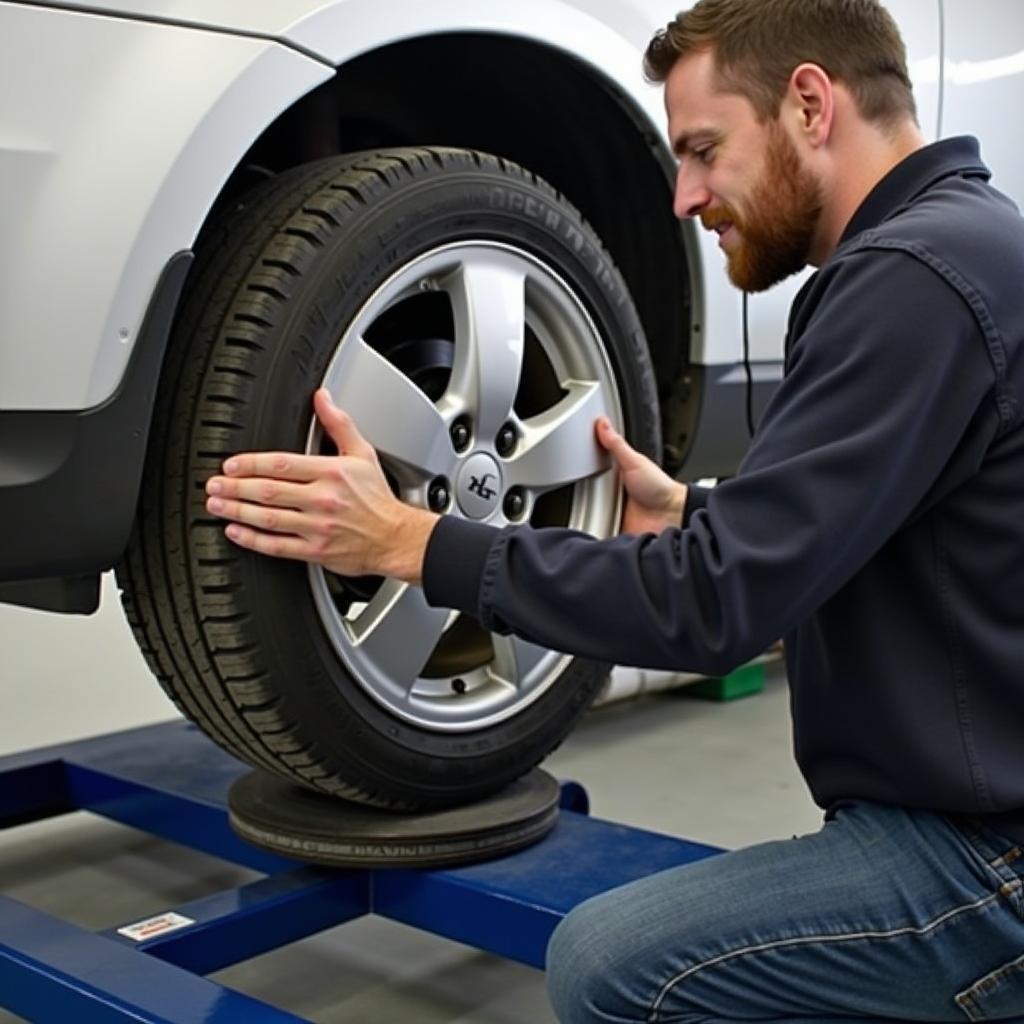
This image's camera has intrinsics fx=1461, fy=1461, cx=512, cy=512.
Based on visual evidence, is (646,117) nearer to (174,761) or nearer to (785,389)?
(785,389)

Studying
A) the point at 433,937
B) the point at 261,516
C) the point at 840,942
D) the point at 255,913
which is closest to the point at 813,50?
the point at 261,516

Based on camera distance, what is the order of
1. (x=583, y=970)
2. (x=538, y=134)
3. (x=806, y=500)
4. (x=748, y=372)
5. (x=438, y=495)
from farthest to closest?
(x=748, y=372) < (x=538, y=134) < (x=438, y=495) < (x=583, y=970) < (x=806, y=500)

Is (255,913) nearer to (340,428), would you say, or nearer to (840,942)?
(340,428)

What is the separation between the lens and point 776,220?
4.29 ft

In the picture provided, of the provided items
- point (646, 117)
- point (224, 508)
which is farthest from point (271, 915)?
point (646, 117)

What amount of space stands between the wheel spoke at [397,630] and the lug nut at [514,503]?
0.47ft

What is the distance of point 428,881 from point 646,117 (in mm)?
930

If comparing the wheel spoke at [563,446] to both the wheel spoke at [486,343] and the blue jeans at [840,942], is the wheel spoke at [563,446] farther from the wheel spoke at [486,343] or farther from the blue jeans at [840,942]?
the blue jeans at [840,942]

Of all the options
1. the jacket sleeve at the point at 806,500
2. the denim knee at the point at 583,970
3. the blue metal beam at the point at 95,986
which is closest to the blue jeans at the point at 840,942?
the denim knee at the point at 583,970

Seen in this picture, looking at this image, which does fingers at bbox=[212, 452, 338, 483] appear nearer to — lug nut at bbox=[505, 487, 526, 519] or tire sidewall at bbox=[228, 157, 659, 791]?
tire sidewall at bbox=[228, 157, 659, 791]

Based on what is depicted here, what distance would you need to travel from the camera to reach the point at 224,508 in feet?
4.33

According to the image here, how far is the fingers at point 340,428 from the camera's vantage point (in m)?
1.34

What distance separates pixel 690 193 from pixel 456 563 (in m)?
0.42

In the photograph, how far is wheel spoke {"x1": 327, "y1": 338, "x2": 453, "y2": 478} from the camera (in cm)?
139
